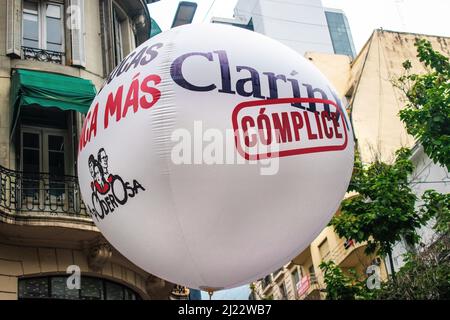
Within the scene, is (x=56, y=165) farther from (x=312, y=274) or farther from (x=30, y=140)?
(x=312, y=274)

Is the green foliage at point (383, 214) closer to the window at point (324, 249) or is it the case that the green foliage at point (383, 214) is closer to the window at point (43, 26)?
the window at point (43, 26)

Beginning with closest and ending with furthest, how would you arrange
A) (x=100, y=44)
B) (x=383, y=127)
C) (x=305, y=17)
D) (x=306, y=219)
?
1. (x=306, y=219)
2. (x=100, y=44)
3. (x=383, y=127)
4. (x=305, y=17)

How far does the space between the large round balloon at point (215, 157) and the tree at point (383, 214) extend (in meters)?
6.98

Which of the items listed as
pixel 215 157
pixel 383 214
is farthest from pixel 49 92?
pixel 215 157

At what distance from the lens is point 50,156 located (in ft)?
40.9

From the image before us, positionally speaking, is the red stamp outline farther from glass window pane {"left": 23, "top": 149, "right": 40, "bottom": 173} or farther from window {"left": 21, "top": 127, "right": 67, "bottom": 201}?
glass window pane {"left": 23, "top": 149, "right": 40, "bottom": 173}

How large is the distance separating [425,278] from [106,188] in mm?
6853

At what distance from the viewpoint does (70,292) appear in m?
11.6

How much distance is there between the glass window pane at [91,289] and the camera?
1168 centimetres

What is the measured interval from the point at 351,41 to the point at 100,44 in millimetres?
38163

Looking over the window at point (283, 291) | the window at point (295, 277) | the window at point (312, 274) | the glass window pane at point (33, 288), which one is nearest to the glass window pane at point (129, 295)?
the glass window pane at point (33, 288)
